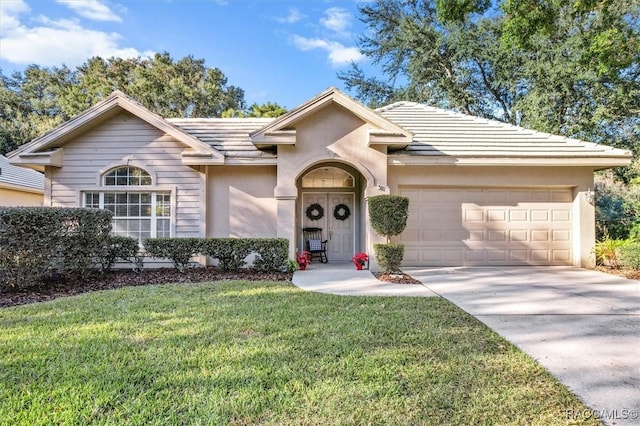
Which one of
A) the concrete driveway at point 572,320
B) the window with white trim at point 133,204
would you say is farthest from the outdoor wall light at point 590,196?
the window with white trim at point 133,204

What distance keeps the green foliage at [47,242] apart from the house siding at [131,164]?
2.23m

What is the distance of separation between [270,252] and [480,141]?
7.11m

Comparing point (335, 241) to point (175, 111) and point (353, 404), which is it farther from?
point (175, 111)

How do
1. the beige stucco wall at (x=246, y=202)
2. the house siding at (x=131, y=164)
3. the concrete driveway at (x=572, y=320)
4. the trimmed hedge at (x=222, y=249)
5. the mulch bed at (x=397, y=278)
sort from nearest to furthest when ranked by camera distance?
1. the concrete driveway at (x=572, y=320)
2. the mulch bed at (x=397, y=278)
3. the trimmed hedge at (x=222, y=249)
4. the house siding at (x=131, y=164)
5. the beige stucco wall at (x=246, y=202)

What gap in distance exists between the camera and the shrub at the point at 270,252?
8.62m

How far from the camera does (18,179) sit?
16.8 metres

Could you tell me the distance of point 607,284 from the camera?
763 cm

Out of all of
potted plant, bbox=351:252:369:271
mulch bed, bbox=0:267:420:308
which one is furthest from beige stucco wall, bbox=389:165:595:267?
mulch bed, bbox=0:267:420:308

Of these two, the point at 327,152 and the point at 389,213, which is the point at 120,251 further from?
the point at 389,213

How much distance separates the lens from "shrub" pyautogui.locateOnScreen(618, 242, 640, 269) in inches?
356

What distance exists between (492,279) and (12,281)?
33.0 ft

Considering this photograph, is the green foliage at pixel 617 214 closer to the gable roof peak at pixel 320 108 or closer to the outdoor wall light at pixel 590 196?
the outdoor wall light at pixel 590 196

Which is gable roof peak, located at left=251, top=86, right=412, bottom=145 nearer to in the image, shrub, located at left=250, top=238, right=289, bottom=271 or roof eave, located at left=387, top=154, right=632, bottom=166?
roof eave, located at left=387, top=154, right=632, bottom=166

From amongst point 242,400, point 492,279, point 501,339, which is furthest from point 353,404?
point 492,279
